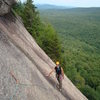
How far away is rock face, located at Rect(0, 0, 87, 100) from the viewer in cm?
1489

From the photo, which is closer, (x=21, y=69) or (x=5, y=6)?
(x=21, y=69)

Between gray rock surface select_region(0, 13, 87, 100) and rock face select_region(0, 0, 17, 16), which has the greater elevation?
rock face select_region(0, 0, 17, 16)

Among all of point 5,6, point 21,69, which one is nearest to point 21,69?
point 21,69

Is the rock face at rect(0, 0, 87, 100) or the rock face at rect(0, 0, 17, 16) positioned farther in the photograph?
the rock face at rect(0, 0, 17, 16)

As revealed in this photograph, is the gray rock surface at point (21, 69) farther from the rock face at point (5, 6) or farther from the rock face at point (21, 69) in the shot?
the rock face at point (5, 6)

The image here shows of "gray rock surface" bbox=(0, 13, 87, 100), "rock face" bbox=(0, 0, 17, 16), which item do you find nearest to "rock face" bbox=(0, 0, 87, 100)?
"gray rock surface" bbox=(0, 13, 87, 100)

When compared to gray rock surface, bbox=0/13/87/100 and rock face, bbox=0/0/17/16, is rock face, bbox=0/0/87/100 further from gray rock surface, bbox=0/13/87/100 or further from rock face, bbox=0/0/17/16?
rock face, bbox=0/0/17/16

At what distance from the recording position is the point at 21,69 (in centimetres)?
1733

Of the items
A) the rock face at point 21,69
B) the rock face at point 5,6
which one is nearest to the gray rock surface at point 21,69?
the rock face at point 21,69

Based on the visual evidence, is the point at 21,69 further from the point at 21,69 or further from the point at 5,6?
the point at 5,6

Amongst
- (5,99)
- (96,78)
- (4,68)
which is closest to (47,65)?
(4,68)

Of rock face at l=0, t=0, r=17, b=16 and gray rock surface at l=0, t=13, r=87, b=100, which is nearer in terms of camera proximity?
gray rock surface at l=0, t=13, r=87, b=100

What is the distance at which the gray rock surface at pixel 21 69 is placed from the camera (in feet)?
48.8

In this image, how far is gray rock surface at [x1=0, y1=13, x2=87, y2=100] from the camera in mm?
14885
